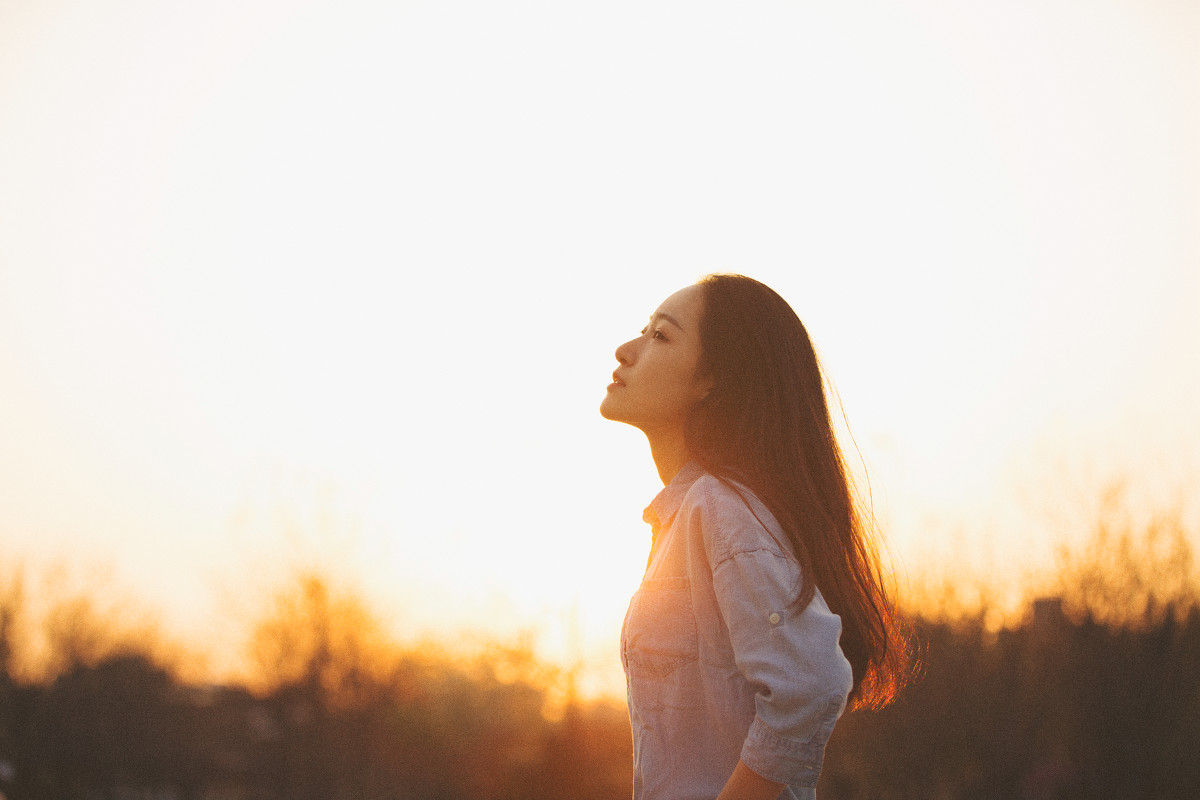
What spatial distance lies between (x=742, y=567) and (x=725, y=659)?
21 centimetres

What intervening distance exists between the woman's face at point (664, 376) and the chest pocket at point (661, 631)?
0.43 meters

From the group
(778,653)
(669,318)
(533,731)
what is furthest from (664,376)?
(533,731)

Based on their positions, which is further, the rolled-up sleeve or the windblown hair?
the windblown hair

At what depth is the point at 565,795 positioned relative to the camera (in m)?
22.8

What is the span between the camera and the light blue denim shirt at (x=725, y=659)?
1.52m

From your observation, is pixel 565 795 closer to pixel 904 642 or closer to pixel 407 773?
pixel 407 773

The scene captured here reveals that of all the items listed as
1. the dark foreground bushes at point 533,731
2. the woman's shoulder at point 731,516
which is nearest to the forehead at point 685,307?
the woman's shoulder at point 731,516

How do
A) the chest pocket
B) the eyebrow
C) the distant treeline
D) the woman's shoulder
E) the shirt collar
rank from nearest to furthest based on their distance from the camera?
1. the woman's shoulder
2. the chest pocket
3. the shirt collar
4. the eyebrow
5. the distant treeline

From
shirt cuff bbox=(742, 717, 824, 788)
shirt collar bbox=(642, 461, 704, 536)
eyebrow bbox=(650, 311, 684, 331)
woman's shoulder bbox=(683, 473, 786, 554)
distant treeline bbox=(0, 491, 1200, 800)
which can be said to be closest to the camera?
shirt cuff bbox=(742, 717, 824, 788)

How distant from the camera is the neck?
2197 mm

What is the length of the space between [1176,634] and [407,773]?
821 inches

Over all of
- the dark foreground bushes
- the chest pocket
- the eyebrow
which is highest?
the eyebrow

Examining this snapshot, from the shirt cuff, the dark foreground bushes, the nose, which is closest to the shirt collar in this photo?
the nose

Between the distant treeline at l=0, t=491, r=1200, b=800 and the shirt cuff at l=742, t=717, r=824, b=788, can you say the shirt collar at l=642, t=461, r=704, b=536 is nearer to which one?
the shirt cuff at l=742, t=717, r=824, b=788
